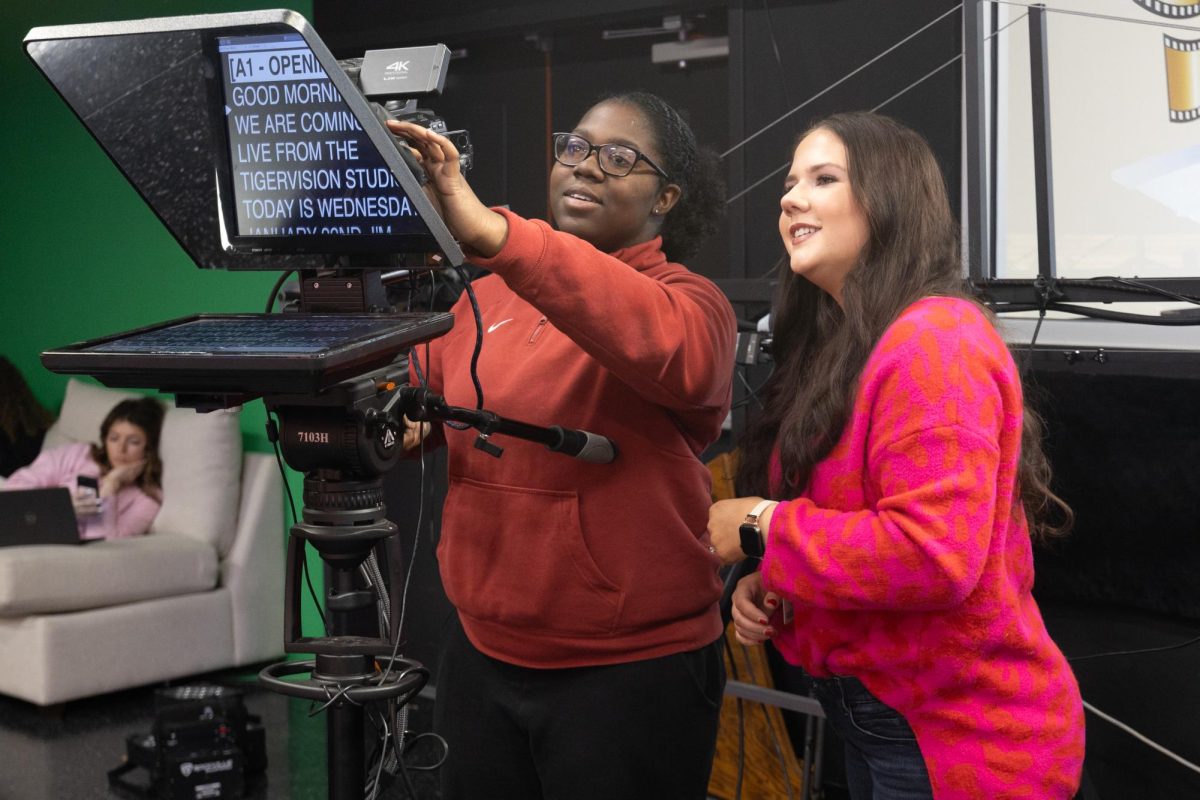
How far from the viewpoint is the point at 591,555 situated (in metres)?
1.39

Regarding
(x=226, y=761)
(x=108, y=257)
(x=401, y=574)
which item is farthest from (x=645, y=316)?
(x=108, y=257)

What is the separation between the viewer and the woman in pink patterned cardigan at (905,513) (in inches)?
42.9

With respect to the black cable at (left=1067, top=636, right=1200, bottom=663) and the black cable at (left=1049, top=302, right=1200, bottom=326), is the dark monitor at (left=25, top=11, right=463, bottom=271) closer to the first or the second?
the black cable at (left=1049, top=302, right=1200, bottom=326)

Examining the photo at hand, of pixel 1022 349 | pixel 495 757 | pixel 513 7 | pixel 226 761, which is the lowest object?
pixel 226 761

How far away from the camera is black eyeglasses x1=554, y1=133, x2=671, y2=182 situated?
1.45m

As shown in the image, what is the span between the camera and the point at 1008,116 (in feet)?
6.22

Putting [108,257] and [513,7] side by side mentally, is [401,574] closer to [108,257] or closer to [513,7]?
[513,7]

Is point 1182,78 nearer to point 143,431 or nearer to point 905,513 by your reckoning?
point 905,513

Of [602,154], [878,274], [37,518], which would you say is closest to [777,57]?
[602,154]

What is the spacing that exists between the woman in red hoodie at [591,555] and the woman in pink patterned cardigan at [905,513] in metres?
0.14

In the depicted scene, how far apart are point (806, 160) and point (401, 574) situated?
0.58 meters

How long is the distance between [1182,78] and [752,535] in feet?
3.50

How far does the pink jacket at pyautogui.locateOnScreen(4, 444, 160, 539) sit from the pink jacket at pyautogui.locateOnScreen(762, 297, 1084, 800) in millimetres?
3297

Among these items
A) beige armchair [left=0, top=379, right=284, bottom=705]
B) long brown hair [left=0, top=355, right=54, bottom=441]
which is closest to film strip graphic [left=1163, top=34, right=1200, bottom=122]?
beige armchair [left=0, top=379, right=284, bottom=705]
